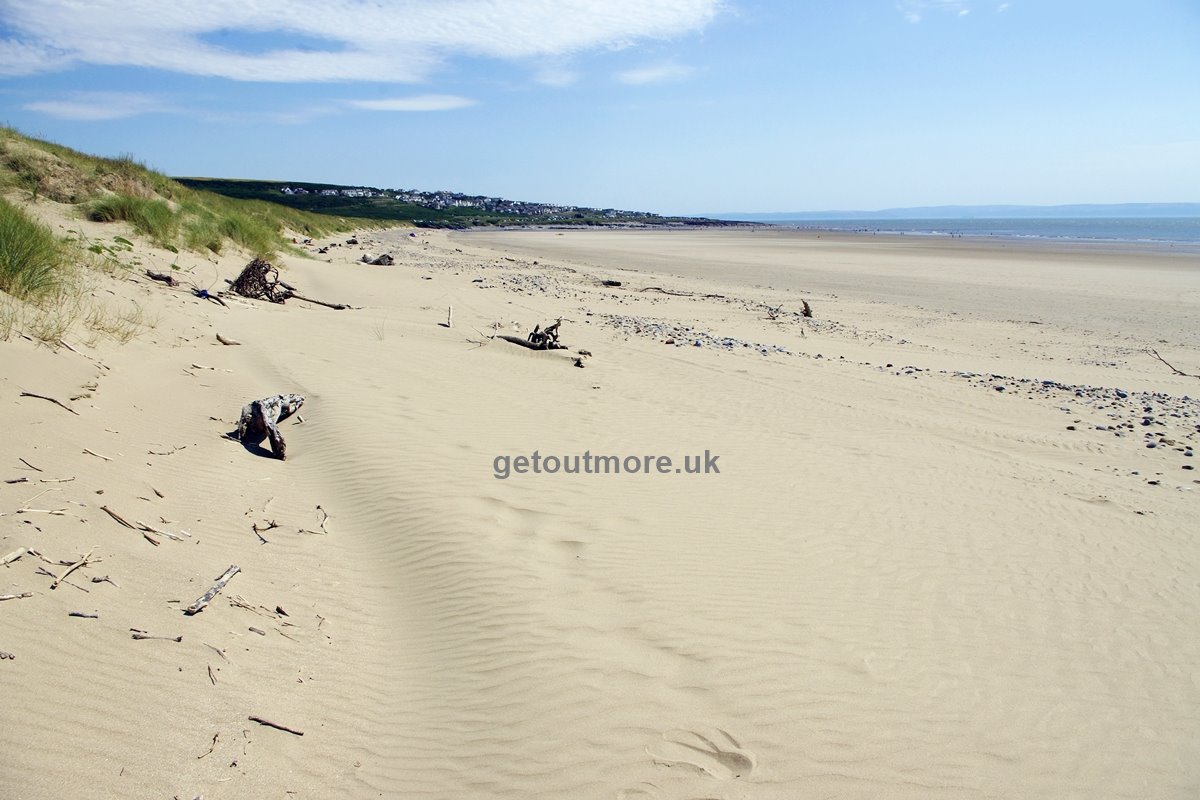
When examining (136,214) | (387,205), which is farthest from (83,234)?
(387,205)

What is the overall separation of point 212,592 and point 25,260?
543 cm

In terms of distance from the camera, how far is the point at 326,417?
6918 millimetres

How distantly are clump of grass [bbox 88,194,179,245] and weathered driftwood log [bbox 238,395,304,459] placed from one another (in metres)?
9.54

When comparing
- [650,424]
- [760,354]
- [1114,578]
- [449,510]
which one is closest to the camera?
[1114,578]

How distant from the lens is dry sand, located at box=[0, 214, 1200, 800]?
2.87 m

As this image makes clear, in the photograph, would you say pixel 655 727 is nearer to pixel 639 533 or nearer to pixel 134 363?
pixel 639 533

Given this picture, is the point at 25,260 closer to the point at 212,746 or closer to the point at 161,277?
the point at 161,277

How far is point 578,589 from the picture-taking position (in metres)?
4.23

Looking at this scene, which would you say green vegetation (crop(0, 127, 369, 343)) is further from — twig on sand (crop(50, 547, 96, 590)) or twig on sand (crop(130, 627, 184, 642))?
twig on sand (crop(130, 627, 184, 642))

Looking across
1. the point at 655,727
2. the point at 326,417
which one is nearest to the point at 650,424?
the point at 326,417

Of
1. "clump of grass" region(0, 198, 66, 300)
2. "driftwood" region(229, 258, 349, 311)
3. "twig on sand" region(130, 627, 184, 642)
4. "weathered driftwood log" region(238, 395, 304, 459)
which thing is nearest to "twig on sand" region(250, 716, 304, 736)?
"twig on sand" region(130, 627, 184, 642)

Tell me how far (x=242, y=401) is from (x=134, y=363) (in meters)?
1.21

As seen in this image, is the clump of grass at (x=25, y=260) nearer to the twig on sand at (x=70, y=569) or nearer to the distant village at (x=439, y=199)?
the twig on sand at (x=70, y=569)

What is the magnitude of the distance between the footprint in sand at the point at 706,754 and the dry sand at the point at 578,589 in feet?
0.05
